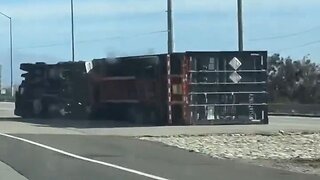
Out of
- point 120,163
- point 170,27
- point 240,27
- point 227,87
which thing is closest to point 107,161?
point 120,163

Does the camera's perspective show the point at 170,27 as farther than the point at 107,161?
Yes

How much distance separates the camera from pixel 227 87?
3831cm

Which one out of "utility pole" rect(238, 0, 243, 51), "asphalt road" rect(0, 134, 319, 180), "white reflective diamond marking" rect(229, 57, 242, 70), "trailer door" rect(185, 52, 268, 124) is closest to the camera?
"asphalt road" rect(0, 134, 319, 180)

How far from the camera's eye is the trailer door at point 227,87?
124 ft

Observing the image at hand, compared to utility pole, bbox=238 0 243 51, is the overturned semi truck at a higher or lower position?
lower

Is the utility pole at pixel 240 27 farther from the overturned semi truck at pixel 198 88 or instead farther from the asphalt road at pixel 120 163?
the asphalt road at pixel 120 163

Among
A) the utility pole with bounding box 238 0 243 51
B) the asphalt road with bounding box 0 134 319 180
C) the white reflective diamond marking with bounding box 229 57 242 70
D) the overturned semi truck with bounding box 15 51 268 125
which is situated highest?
the utility pole with bounding box 238 0 243 51

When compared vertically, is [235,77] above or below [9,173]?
above

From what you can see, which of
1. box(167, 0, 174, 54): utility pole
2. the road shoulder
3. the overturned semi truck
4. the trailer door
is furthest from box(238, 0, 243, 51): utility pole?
the road shoulder

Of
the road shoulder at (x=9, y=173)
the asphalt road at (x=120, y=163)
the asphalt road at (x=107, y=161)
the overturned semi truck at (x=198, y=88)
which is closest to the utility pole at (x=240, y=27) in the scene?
the overturned semi truck at (x=198, y=88)

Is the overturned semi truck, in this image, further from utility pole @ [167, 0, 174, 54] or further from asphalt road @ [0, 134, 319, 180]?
asphalt road @ [0, 134, 319, 180]

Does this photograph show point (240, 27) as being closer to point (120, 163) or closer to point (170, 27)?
point (170, 27)

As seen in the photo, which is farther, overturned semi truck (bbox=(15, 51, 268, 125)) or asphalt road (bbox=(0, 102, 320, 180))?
overturned semi truck (bbox=(15, 51, 268, 125))

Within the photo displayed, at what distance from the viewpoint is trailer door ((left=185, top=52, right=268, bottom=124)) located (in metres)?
37.9
